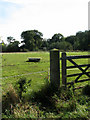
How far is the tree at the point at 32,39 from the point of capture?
83725mm

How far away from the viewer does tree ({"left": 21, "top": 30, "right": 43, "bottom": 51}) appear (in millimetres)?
83725

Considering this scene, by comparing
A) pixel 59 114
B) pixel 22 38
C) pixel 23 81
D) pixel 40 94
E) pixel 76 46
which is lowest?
pixel 59 114

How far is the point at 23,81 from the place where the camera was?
4633 millimetres

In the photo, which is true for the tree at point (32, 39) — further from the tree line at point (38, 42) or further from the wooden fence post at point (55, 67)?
the wooden fence post at point (55, 67)

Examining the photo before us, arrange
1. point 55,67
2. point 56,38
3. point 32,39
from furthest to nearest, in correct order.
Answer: point 56,38
point 32,39
point 55,67

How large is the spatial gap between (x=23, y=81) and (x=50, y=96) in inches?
40.4

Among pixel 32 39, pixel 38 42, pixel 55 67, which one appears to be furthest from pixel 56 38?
pixel 55 67

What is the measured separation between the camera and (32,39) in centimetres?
8700

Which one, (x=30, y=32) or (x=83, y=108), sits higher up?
(x=30, y=32)

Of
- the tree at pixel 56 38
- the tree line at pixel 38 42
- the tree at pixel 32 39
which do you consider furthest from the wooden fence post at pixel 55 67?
the tree at pixel 56 38

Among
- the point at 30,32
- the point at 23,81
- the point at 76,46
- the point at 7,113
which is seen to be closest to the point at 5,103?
the point at 7,113

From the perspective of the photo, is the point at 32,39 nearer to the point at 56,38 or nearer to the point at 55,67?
the point at 56,38

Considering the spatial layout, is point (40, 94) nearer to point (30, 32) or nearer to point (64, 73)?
point (64, 73)

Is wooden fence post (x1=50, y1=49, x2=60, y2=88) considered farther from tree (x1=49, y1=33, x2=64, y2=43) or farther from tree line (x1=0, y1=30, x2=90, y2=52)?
tree (x1=49, y1=33, x2=64, y2=43)
